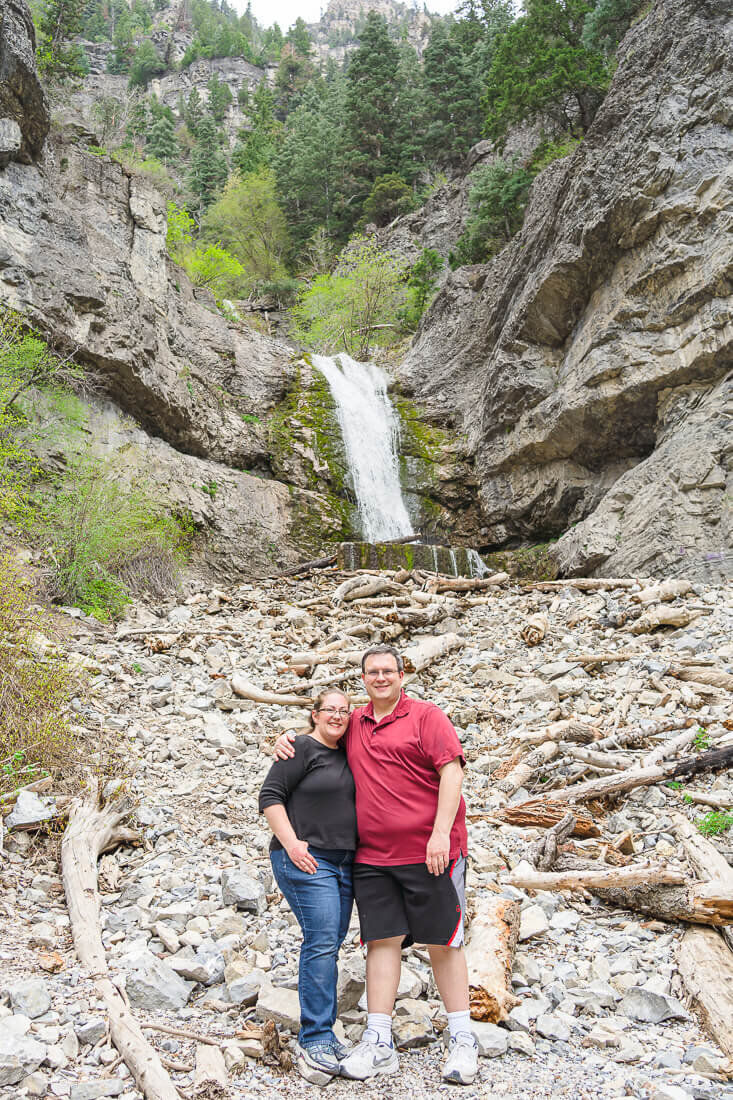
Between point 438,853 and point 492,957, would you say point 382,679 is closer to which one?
point 438,853

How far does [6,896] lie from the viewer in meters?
3.33

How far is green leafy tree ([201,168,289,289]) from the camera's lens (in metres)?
36.6

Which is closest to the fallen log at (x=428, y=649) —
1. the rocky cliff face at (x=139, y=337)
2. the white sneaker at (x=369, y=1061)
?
the white sneaker at (x=369, y=1061)

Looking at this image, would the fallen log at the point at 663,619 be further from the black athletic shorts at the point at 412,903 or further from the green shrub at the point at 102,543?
the green shrub at the point at 102,543

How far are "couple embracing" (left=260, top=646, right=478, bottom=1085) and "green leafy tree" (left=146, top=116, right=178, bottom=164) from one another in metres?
50.1

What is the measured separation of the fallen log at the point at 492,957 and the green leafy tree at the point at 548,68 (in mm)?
22328

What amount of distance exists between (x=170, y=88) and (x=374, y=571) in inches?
3102

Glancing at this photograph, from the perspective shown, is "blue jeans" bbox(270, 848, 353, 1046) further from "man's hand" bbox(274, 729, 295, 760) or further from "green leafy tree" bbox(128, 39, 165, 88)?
"green leafy tree" bbox(128, 39, 165, 88)

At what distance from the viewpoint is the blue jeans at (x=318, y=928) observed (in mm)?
2455

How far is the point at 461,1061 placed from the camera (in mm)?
2295

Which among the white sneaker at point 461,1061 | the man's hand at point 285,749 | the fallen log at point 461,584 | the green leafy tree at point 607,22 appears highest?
the green leafy tree at point 607,22

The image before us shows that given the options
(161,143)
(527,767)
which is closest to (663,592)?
(527,767)

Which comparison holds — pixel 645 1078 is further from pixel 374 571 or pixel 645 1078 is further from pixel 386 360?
pixel 386 360

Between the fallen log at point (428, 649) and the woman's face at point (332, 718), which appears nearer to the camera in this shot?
the woman's face at point (332, 718)
